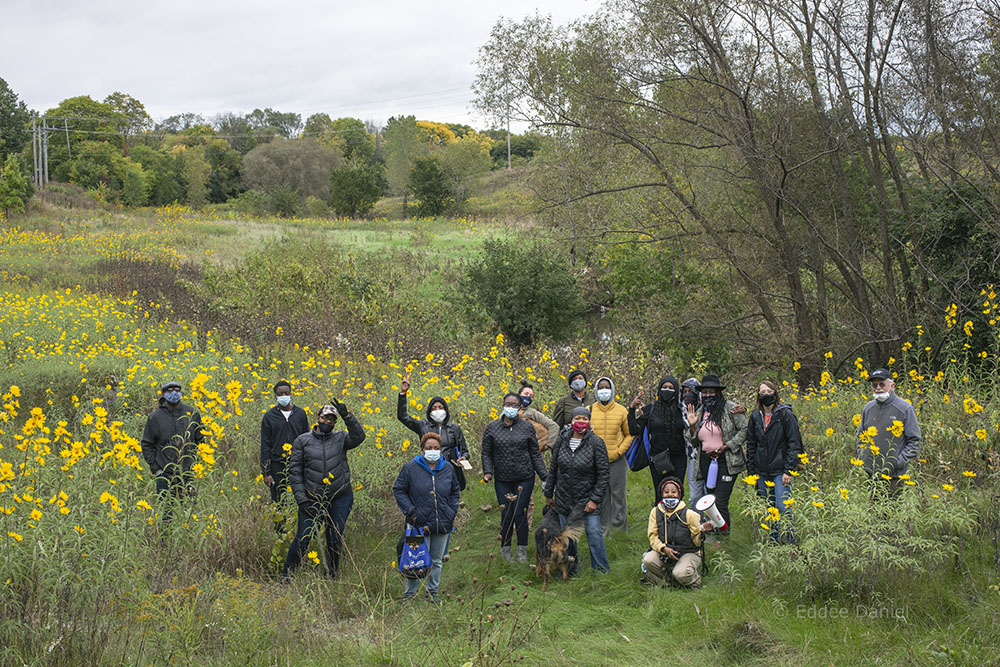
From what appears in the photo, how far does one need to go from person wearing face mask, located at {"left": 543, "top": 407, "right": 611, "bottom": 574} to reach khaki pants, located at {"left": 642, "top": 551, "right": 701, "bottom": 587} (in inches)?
20.2

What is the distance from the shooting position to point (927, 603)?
5.70 metres

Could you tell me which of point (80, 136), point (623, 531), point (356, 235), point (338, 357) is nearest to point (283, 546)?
point (623, 531)

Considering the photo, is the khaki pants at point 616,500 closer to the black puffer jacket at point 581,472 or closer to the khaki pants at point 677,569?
the black puffer jacket at point 581,472

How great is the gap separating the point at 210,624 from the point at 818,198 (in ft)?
45.7

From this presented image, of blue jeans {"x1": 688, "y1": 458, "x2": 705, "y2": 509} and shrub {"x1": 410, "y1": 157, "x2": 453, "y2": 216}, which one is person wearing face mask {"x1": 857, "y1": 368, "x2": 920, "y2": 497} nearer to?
blue jeans {"x1": 688, "y1": 458, "x2": 705, "y2": 509}

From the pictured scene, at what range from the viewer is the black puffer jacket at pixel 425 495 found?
6.67 meters

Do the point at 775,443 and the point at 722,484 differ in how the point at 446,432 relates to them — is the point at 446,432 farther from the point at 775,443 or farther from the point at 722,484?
the point at 775,443

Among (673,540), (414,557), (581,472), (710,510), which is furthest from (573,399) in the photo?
(414,557)

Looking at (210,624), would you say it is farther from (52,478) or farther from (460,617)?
(52,478)

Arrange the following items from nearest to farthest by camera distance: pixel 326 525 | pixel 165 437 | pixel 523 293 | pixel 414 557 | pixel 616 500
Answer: pixel 414 557
pixel 326 525
pixel 165 437
pixel 616 500
pixel 523 293

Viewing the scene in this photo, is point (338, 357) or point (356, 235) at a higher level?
point (356, 235)

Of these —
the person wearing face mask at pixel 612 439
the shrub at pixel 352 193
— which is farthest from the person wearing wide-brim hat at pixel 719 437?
the shrub at pixel 352 193

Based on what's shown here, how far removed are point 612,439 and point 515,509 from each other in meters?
1.22

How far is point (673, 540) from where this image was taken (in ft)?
21.9
